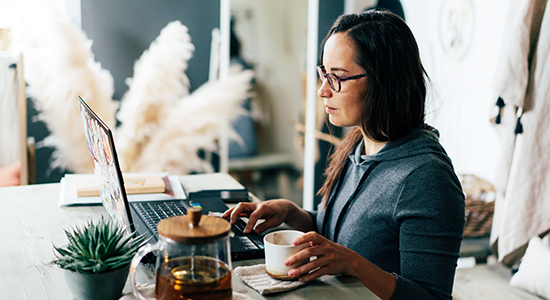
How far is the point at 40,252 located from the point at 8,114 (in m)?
1.59

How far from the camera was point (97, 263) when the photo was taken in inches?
27.4

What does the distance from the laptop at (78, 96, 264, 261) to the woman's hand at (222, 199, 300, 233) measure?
0.08ft

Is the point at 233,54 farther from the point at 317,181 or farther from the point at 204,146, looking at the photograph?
the point at 317,181

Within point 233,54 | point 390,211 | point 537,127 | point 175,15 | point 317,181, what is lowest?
point 317,181

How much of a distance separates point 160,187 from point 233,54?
1.59m

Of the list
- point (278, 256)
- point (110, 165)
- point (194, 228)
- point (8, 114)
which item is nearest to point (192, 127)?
point (8, 114)

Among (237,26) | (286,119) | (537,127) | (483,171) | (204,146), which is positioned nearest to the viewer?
(537,127)

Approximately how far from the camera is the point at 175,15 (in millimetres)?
2725

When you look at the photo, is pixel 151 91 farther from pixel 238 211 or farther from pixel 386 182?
pixel 386 182

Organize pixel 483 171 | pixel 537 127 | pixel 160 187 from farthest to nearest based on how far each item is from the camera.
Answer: pixel 483 171 → pixel 537 127 → pixel 160 187

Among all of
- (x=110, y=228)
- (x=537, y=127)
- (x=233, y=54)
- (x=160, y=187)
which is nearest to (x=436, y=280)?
(x=110, y=228)

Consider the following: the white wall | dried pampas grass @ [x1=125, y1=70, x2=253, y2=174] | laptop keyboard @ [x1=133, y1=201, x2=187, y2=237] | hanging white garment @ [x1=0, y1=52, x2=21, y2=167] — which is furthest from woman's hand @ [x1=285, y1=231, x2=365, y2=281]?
hanging white garment @ [x1=0, y1=52, x2=21, y2=167]

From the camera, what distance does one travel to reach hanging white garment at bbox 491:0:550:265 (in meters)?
1.75

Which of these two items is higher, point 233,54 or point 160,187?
point 233,54
